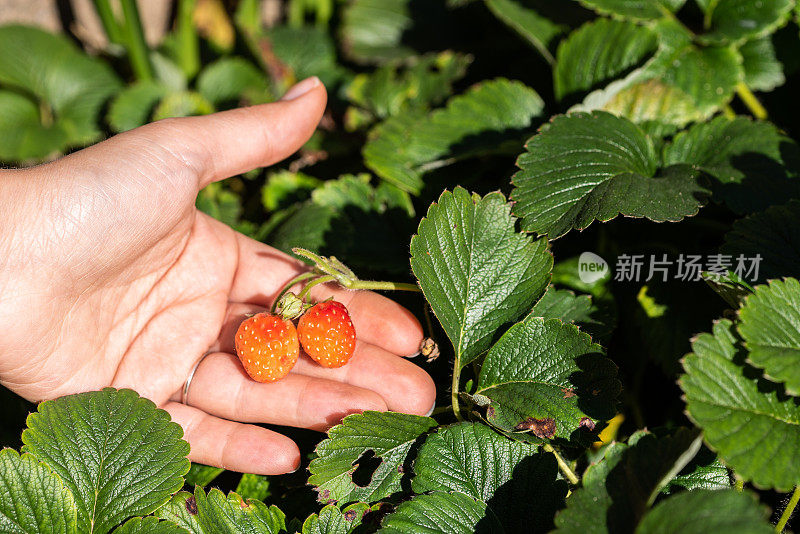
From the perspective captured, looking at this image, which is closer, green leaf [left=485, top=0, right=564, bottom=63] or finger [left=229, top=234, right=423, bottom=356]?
finger [left=229, top=234, right=423, bottom=356]

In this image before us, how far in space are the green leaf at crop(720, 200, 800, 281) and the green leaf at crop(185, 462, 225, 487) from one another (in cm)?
150

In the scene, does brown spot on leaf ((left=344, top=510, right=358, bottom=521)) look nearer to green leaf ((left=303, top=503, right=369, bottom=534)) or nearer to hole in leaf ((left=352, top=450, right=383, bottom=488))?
green leaf ((left=303, top=503, right=369, bottom=534))

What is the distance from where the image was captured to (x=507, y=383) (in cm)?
169

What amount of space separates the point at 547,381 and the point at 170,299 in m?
1.14

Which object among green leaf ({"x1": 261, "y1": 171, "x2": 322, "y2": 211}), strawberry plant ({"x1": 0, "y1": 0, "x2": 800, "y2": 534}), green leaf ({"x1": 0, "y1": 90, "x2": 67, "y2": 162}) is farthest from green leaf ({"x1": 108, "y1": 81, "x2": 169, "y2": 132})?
green leaf ({"x1": 261, "y1": 171, "x2": 322, "y2": 211})

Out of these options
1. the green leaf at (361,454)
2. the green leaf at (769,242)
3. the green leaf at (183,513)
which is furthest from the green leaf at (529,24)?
the green leaf at (183,513)

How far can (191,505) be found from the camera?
161 centimetres

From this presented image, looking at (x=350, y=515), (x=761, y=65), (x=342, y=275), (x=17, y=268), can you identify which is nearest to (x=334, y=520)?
(x=350, y=515)

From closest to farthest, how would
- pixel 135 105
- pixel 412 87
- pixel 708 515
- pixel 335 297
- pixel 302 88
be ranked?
pixel 708 515 < pixel 335 297 < pixel 302 88 < pixel 412 87 < pixel 135 105

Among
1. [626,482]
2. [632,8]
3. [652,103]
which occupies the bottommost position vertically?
[626,482]

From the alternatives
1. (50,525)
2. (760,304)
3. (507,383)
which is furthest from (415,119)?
(50,525)

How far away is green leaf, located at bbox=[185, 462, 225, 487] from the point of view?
1821mm

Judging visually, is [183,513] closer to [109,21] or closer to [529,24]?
[529,24]

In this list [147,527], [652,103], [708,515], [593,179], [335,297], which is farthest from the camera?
[652,103]
